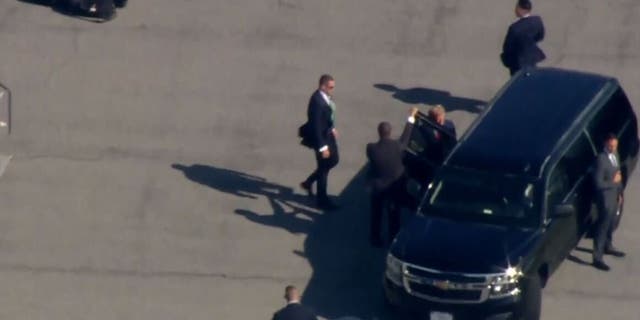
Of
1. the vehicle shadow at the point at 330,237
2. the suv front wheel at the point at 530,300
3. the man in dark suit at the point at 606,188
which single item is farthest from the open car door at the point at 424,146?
the suv front wheel at the point at 530,300

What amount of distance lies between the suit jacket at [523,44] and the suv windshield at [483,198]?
472 centimetres

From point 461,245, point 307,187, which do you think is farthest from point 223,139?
point 461,245

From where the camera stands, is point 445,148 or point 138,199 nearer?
point 445,148

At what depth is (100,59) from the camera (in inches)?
1122

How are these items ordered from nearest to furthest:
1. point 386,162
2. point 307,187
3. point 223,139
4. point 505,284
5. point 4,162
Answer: point 505,284
point 386,162
point 307,187
point 4,162
point 223,139

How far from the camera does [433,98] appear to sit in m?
27.3

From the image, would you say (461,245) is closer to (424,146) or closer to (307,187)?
(424,146)

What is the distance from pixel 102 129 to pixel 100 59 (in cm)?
235

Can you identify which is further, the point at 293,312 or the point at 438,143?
the point at 438,143

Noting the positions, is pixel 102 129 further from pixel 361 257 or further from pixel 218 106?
pixel 361 257

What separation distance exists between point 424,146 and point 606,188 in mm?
2203

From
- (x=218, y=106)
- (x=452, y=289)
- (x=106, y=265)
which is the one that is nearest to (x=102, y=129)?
(x=218, y=106)

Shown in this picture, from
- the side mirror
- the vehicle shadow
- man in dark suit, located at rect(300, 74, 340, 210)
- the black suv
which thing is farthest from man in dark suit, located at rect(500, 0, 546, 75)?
the side mirror

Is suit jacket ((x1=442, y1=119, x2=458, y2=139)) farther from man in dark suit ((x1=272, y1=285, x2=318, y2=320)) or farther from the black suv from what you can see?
man in dark suit ((x1=272, y1=285, x2=318, y2=320))
